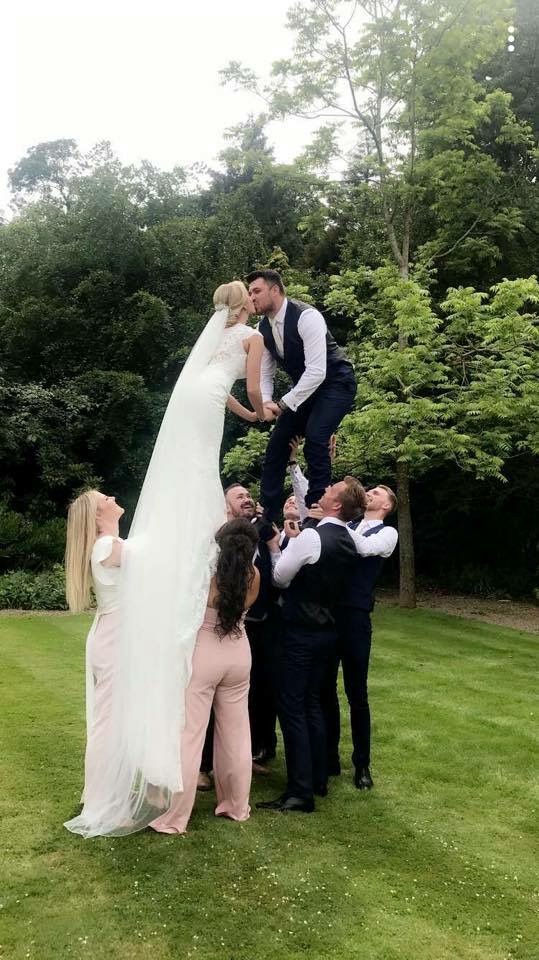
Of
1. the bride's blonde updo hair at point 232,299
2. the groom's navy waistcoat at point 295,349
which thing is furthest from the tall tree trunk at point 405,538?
the bride's blonde updo hair at point 232,299

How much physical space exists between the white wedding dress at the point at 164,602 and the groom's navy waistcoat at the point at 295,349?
58 cm

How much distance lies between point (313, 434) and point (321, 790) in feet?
7.94

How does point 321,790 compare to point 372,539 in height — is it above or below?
below

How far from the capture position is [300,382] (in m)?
4.80

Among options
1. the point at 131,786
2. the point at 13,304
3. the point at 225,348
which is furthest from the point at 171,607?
the point at 13,304

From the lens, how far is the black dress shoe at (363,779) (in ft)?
17.8

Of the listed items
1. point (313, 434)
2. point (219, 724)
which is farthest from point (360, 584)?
point (219, 724)

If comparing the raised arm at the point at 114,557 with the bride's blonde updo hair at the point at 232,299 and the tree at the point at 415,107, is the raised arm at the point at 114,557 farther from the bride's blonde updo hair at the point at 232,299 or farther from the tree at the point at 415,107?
the tree at the point at 415,107

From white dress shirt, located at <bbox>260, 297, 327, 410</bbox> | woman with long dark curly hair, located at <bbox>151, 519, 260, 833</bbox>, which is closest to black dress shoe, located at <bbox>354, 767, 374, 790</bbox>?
woman with long dark curly hair, located at <bbox>151, 519, 260, 833</bbox>

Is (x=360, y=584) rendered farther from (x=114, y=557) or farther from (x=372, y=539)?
(x=114, y=557)

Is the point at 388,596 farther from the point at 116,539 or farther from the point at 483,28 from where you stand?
the point at 116,539

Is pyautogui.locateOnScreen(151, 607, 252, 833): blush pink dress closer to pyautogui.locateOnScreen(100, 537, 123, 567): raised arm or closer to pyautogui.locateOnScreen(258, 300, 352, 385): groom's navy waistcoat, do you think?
pyautogui.locateOnScreen(100, 537, 123, 567): raised arm

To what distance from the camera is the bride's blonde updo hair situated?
185 inches

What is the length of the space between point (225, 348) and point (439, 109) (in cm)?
1085
